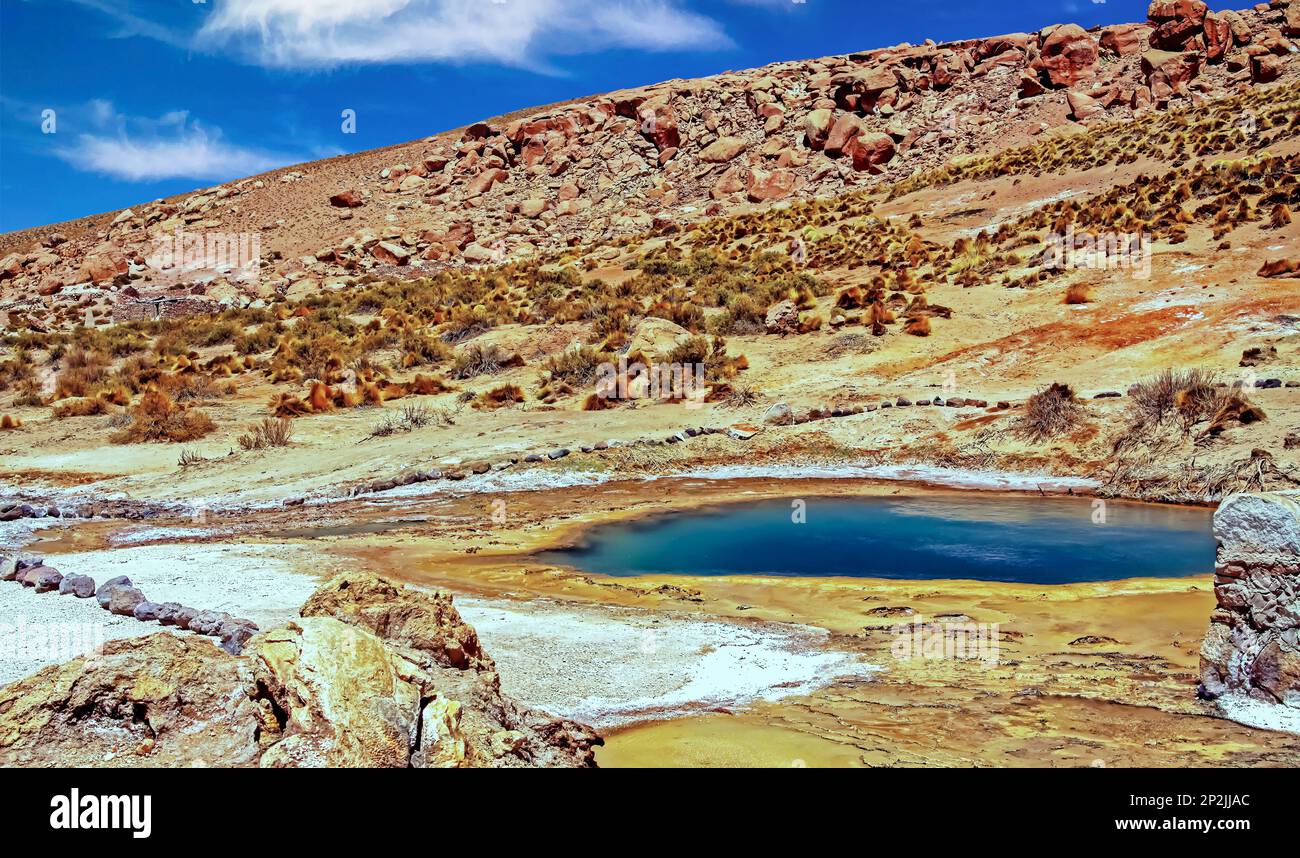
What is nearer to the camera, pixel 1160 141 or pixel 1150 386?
pixel 1150 386

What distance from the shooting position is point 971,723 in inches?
185

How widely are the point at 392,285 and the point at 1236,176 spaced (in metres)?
26.7

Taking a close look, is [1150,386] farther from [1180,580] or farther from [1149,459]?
[1180,580]

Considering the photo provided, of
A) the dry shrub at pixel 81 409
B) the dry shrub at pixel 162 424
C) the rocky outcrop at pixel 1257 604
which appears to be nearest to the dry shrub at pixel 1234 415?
the rocky outcrop at pixel 1257 604

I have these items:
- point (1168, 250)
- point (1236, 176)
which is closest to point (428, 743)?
point (1168, 250)

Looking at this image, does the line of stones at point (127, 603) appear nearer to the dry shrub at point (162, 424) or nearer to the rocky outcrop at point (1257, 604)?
the rocky outcrop at point (1257, 604)

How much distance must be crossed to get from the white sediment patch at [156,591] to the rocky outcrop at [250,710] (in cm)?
250

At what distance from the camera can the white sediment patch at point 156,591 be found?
608 centimetres

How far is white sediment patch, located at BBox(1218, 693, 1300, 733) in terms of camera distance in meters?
4.59

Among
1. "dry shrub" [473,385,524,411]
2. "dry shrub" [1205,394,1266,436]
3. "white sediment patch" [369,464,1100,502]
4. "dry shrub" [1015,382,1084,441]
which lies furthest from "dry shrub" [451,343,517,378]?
"dry shrub" [1205,394,1266,436]

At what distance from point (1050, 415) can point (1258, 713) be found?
9835mm

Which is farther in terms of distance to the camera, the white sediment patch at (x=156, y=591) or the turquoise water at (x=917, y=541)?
the turquoise water at (x=917, y=541)

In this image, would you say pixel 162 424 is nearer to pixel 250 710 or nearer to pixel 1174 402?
pixel 250 710

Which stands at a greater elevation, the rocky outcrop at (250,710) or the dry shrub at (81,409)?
the dry shrub at (81,409)
